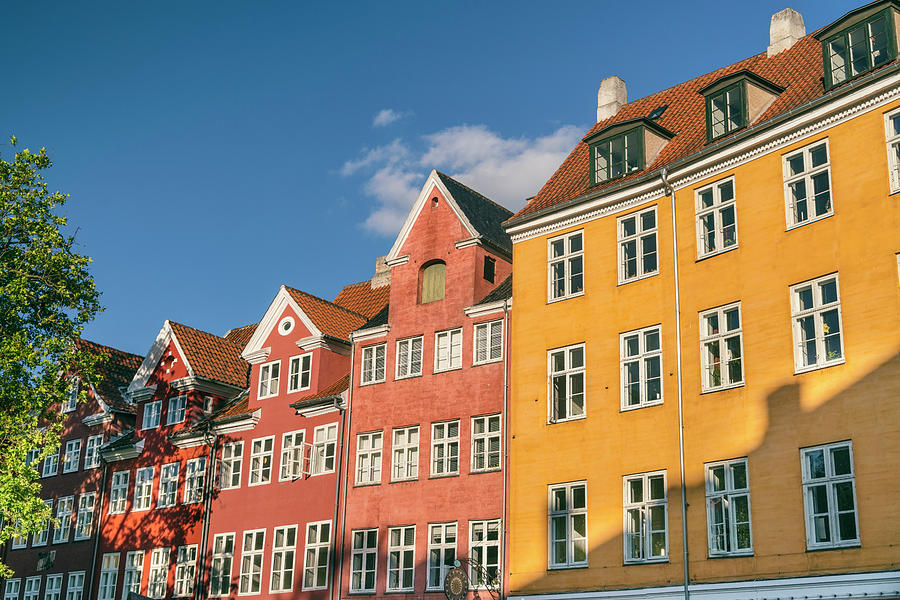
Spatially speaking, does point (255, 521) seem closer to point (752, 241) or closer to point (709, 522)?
point (709, 522)

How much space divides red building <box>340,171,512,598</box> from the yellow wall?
194 centimetres

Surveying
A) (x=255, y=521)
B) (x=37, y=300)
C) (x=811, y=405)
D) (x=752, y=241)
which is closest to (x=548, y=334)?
(x=752, y=241)

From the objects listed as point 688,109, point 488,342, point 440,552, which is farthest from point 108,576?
point 688,109

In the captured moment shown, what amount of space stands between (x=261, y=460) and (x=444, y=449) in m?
10.0

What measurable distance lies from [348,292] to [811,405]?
28.0 meters

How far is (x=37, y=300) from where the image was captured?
39344 mm

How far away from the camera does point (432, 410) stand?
37875 millimetres

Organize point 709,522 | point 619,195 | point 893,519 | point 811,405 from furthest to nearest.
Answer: point 619,195
point 709,522
point 811,405
point 893,519

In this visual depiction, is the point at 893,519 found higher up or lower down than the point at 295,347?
lower down

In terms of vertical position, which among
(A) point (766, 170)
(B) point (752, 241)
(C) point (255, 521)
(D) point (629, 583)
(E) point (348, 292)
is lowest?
(D) point (629, 583)

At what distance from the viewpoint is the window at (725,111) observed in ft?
103

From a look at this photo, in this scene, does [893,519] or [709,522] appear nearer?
[893,519]

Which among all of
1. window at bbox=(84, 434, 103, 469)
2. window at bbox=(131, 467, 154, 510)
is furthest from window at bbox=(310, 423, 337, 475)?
window at bbox=(84, 434, 103, 469)

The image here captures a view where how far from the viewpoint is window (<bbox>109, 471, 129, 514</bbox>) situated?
49947mm
